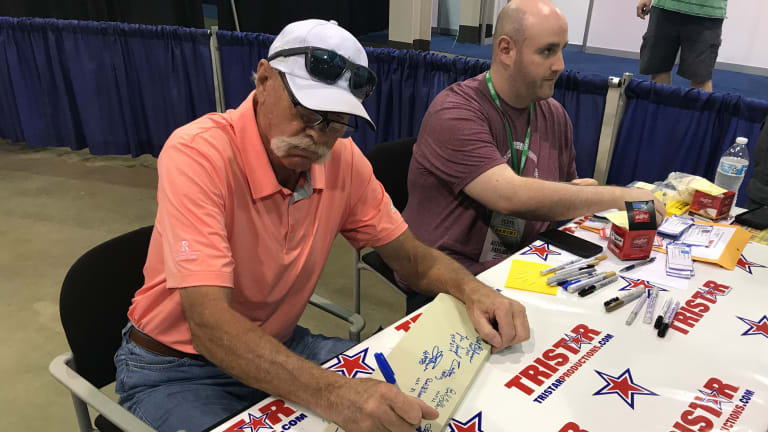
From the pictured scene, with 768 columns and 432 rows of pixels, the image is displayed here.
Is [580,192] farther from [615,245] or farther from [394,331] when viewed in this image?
[394,331]

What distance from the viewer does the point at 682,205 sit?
1797mm

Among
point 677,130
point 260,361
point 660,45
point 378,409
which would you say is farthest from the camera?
point 660,45

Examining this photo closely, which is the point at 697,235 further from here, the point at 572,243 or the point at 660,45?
the point at 660,45

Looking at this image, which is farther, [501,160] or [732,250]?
[501,160]

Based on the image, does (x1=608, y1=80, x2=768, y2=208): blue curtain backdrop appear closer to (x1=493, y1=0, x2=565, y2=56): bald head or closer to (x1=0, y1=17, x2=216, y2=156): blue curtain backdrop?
(x1=493, y1=0, x2=565, y2=56): bald head

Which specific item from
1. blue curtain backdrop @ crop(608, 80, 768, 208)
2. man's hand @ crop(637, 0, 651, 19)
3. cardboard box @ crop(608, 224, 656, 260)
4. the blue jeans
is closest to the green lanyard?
cardboard box @ crop(608, 224, 656, 260)

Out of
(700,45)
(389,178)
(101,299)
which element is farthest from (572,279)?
(700,45)

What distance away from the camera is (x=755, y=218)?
5.53ft

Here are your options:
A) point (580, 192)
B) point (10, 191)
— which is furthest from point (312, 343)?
point (10, 191)

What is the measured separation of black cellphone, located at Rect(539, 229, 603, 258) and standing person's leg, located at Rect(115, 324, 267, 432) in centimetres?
88

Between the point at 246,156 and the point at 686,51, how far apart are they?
3.29 meters

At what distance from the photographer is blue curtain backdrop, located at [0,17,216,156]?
391 centimetres

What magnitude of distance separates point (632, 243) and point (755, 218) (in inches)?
21.7

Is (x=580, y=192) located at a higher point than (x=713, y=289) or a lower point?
higher
